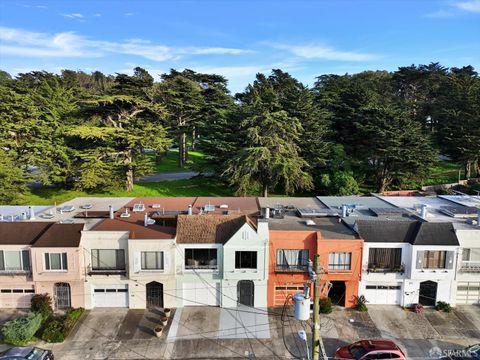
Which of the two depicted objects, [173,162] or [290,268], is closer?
[290,268]

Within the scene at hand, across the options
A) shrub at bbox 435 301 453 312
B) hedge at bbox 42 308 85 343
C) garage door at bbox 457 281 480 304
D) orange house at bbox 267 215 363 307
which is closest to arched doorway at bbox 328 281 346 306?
orange house at bbox 267 215 363 307

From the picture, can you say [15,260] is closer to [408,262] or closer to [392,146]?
[408,262]

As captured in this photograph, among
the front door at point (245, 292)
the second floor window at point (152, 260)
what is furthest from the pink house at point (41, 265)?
the front door at point (245, 292)

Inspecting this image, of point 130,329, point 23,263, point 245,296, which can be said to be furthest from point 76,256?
point 245,296

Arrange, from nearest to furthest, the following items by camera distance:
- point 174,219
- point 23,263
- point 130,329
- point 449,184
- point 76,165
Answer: point 130,329 < point 23,263 < point 174,219 < point 76,165 < point 449,184

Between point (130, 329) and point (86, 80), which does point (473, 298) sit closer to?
point (130, 329)

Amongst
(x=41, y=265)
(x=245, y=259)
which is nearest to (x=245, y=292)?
(x=245, y=259)
